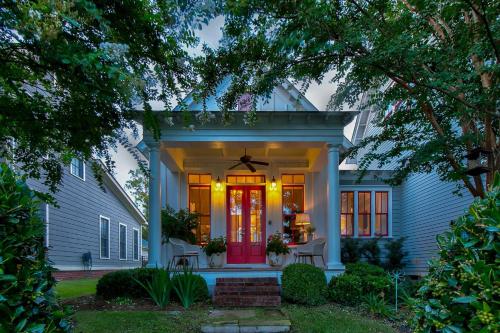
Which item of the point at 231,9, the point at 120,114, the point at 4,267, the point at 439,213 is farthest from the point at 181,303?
the point at 439,213

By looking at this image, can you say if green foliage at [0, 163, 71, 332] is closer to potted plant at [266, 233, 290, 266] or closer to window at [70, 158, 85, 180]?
potted plant at [266, 233, 290, 266]

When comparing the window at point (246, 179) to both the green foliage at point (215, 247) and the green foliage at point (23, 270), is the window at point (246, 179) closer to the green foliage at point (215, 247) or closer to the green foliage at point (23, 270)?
the green foliage at point (215, 247)

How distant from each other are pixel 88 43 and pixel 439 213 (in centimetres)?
1005

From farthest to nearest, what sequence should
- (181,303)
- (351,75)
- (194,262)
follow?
(194,262) < (181,303) < (351,75)

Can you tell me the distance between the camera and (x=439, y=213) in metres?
10.9

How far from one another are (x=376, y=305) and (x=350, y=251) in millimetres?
4643

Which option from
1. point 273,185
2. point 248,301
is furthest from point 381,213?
point 248,301

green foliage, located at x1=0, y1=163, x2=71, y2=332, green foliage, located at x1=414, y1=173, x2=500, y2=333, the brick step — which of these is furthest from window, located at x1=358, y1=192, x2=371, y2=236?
green foliage, located at x1=0, y1=163, x2=71, y2=332

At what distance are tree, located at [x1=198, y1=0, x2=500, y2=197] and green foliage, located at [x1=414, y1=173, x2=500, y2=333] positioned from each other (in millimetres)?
2437

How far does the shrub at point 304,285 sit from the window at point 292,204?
3.34 m

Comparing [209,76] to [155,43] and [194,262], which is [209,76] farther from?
[194,262]

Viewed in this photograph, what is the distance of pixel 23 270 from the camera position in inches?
70.7

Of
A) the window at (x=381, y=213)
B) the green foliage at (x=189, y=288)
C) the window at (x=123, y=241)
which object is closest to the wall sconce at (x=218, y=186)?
the green foliage at (x=189, y=288)

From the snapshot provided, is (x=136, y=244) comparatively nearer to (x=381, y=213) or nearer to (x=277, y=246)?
(x=277, y=246)
